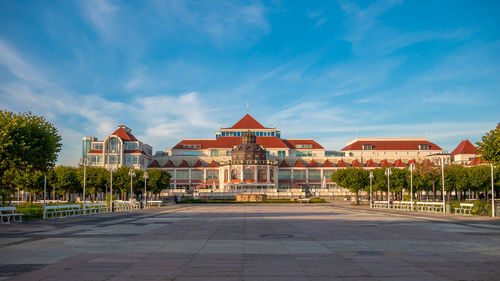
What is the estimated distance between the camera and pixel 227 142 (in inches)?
6545

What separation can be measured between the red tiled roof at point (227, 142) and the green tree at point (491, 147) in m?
125

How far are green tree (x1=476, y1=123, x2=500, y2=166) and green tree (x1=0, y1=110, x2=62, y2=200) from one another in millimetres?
38093

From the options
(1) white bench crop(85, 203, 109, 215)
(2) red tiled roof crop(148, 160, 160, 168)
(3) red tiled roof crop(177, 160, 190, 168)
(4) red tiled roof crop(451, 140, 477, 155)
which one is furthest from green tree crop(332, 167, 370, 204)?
(2) red tiled roof crop(148, 160, 160, 168)

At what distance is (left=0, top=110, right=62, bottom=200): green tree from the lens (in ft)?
121

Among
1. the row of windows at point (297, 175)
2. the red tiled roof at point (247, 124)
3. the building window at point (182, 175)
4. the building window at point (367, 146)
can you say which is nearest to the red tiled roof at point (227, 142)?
the red tiled roof at point (247, 124)

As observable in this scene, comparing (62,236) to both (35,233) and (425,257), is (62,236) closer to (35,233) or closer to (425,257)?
(35,233)

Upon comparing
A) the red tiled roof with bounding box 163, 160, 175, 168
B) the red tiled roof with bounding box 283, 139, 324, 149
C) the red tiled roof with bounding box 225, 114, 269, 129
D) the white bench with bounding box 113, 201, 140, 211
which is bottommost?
the white bench with bounding box 113, 201, 140, 211

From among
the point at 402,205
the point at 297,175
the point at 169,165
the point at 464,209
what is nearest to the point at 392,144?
the point at 297,175

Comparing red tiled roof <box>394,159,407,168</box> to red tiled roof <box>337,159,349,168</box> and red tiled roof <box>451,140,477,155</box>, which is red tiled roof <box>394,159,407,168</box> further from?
red tiled roof <box>451,140,477,155</box>

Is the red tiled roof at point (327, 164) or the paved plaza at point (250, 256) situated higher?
the red tiled roof at point (327, 164)

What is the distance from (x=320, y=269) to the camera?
13.0 meters

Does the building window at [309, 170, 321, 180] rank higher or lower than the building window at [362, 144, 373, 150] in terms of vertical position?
lower

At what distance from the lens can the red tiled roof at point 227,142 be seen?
165125 millimetres

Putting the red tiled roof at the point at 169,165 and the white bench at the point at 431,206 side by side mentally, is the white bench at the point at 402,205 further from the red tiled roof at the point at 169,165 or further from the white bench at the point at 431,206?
the red tiled roof at the point at 169,165
